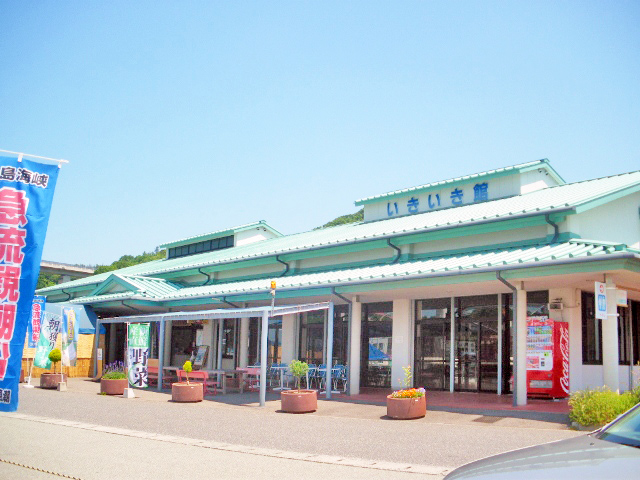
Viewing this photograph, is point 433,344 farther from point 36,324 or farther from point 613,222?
point 36,324

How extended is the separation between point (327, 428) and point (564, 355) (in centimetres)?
644

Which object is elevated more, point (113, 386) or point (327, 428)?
point (113, 386)

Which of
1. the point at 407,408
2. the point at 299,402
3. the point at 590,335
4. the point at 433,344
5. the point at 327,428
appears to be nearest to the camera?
the point at 327,428

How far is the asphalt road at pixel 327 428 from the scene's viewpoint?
32.4 ft

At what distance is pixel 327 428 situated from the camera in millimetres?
12383

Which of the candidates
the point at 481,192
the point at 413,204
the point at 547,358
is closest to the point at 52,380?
the point at 413,204

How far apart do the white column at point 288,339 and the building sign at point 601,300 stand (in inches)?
471

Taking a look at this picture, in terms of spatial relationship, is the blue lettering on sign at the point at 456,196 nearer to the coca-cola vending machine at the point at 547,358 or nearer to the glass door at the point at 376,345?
the glass door at the point at 376,345

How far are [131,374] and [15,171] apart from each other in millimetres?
14254

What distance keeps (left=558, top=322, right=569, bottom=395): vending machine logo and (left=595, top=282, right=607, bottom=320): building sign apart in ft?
8.78

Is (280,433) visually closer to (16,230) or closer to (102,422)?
(102,422)

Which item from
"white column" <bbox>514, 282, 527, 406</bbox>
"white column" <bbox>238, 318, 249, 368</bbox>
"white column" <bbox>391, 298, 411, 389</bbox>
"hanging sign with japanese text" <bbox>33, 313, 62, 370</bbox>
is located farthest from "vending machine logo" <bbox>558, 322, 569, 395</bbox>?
"hanging sign with japanese text" <bbox>33, 313, 62, 370</bbox>

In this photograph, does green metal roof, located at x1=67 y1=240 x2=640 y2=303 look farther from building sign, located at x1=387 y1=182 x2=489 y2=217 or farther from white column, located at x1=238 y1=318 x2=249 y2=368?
building sign, located at x1=387 y1=182 x2=489 y2=217

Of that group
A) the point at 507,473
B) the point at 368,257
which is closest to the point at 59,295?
the point at 368,257
